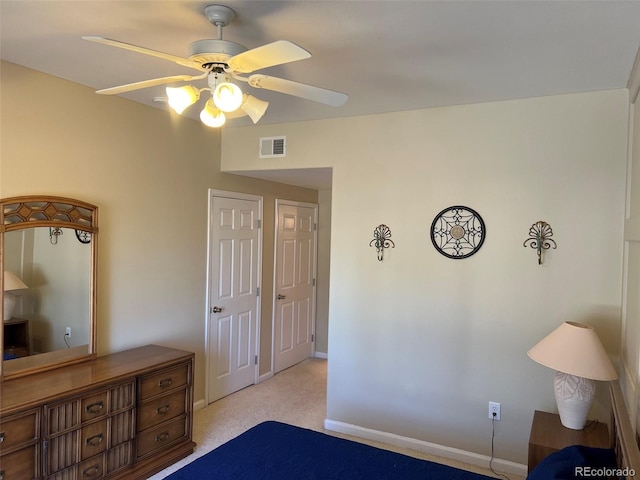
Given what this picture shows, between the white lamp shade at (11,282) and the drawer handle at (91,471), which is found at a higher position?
the white lamp shade at (11,282)

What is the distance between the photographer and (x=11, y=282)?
2584mm

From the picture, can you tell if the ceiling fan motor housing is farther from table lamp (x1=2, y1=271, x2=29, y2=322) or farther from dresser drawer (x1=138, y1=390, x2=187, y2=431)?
dresser drawer (x1=138, y1=390, x2=187, y2=431)

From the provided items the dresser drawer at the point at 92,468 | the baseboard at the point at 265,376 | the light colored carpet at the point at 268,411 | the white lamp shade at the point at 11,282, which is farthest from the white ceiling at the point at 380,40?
the baseboard at the point at 265,376

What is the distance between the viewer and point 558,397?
8.24ft

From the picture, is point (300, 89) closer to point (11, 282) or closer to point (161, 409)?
point (11, 282)

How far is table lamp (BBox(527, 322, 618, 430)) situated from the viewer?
2301mm

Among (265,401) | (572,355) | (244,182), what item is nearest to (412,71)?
(572,355)

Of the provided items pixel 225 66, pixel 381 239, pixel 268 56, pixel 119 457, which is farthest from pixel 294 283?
pixel 268 56

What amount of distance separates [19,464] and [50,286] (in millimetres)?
1026

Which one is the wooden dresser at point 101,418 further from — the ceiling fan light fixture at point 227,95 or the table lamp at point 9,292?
the ceiling fan light fixture at point 227,95

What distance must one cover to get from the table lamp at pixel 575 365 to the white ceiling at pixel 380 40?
1437 millimetres

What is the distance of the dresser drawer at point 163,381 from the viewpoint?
2896mm

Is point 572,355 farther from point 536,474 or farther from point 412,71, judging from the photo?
point 412,71

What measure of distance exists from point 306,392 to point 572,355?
279 centimetres
